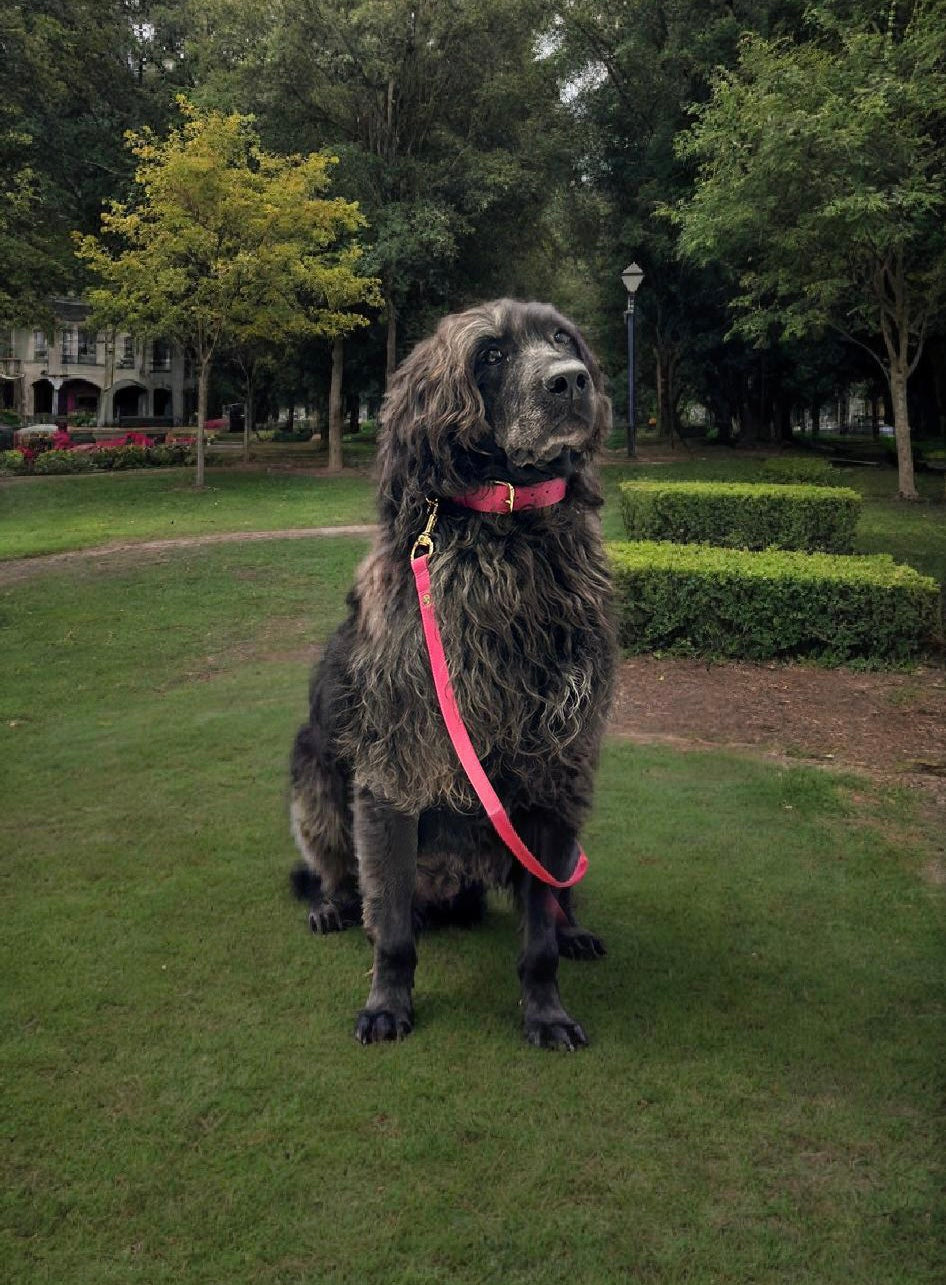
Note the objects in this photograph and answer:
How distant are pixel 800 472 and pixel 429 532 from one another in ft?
64.0

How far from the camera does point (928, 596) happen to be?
8625 millimetres

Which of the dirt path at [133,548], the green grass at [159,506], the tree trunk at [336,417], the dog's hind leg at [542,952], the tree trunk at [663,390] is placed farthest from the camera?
the tree trunk at [663,390]

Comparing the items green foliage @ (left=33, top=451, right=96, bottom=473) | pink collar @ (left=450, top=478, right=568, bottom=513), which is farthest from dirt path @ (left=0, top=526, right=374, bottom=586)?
green foliage @ (left=33, top=451, right=96, bottom=473)

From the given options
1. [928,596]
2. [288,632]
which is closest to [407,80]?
[288,632]

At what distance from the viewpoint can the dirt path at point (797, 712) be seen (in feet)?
22.2

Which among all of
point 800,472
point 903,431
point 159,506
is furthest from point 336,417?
point 903,431

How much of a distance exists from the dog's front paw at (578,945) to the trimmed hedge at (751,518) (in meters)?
9.55

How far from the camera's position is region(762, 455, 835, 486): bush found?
21250 millimetres

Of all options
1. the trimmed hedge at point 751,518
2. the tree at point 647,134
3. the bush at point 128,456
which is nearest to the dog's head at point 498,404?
the trimmed hedge at point 751,518

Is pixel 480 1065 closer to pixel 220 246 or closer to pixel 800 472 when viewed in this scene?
pixel 800 472

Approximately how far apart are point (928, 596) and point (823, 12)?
50.3 feet

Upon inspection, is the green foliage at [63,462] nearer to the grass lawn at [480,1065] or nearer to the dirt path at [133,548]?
the dirt path at [133,548]

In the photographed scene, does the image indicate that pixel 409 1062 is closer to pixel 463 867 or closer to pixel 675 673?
pixel 463 867

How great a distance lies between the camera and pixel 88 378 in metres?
61.0
